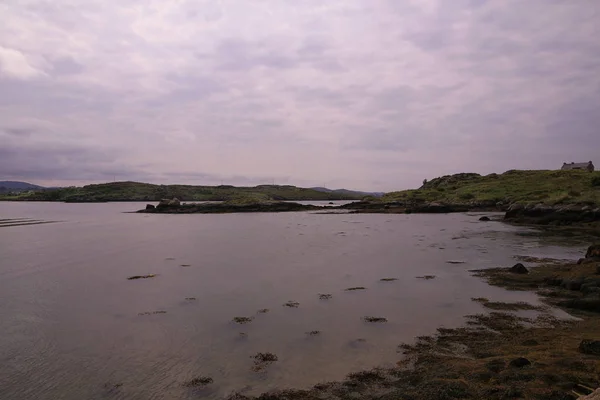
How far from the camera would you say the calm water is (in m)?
7.95

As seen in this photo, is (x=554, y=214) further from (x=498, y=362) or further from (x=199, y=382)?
(x=199, y=382)

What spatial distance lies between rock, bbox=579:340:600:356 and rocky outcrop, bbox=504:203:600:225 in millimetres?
37885

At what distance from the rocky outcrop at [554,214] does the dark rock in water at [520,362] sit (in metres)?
39.3

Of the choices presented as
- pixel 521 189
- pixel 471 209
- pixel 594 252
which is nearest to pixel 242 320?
pixel 594 252

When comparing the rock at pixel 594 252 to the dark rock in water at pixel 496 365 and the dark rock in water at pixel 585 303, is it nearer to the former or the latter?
the dark rock in water at pixel 585 303

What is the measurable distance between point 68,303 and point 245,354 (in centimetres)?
827

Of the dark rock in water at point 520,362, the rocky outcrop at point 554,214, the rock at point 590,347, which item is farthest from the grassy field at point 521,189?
the dark rock in water at point 520,362

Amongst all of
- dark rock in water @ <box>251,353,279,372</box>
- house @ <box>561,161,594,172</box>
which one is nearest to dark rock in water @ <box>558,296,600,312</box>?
dark rock in water @ <box>251,353,279,372</box>

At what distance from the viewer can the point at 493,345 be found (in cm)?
882

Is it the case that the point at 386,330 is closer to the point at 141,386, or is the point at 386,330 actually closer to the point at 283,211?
the point at 141,386

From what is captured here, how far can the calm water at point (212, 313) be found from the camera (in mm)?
7945

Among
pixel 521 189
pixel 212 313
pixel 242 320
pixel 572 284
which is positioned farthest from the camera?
pixel 521 189

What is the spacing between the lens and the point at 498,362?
7.55 meters

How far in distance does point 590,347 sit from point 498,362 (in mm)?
1963
